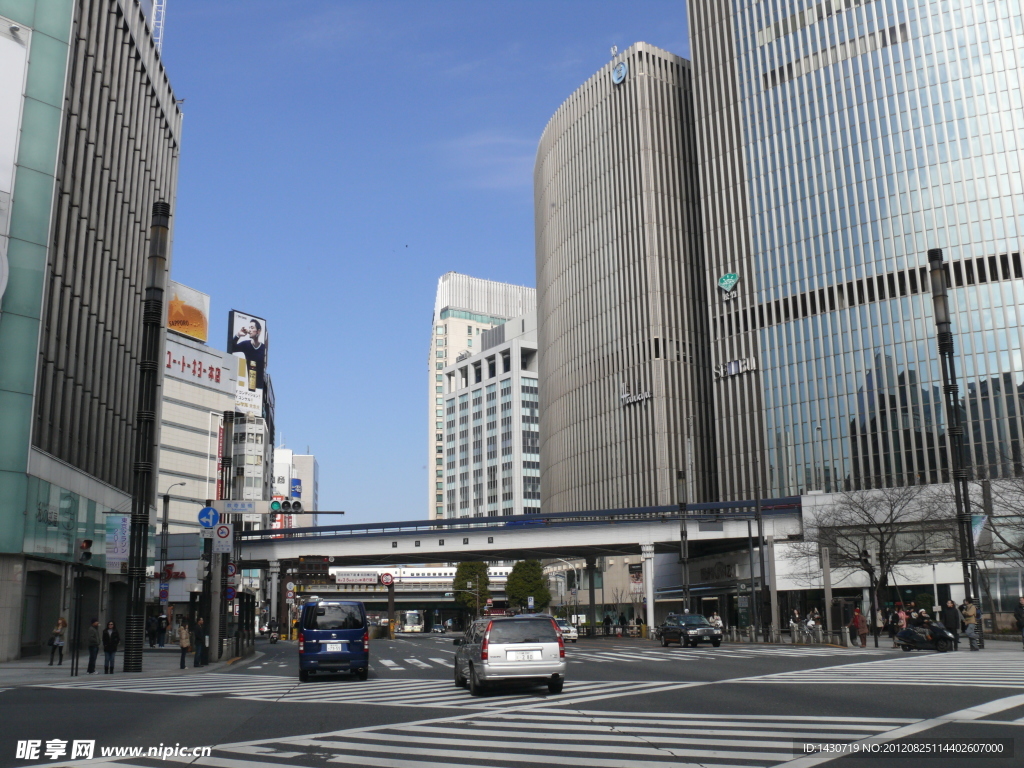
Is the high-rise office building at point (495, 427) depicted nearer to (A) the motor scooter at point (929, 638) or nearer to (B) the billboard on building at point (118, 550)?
(B) the billboard on building at point (118, 550)

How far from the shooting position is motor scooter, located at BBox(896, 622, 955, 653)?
31188 mm

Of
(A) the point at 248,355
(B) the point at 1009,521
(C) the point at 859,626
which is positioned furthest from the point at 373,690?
(A) the point at 248,355

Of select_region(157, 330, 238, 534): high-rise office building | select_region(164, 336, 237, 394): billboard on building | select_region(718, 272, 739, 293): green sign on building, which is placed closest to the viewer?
select_region(718, 272, 739, 293): green sign on building

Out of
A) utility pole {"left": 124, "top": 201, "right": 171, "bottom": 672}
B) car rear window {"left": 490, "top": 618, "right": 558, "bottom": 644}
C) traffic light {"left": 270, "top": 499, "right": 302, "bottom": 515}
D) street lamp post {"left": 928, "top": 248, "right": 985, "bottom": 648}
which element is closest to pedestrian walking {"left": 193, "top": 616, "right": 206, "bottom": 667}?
utility pole {"left": 124, "top": 201, "right": 171, "bottom": 672}

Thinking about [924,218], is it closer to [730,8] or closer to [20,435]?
[730,8]

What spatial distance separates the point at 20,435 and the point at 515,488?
451ft

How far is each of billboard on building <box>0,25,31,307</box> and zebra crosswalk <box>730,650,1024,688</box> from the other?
98.3 feet

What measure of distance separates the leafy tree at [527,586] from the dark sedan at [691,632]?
65.9m

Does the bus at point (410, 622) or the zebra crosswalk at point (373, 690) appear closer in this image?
the zebra crosswalk at point (373, 690)

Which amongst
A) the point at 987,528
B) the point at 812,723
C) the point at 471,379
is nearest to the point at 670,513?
the point at 987,528

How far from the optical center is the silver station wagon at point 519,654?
61.1 feet

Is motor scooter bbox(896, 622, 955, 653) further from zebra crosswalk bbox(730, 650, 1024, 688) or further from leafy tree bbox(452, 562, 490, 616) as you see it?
leafy tree bbox(452, 562, 490, 616)

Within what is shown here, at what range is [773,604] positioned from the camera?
50812 millimetres

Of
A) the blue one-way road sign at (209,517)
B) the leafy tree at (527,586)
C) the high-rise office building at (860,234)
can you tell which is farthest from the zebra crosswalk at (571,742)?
the leafy tree at (527,586)
